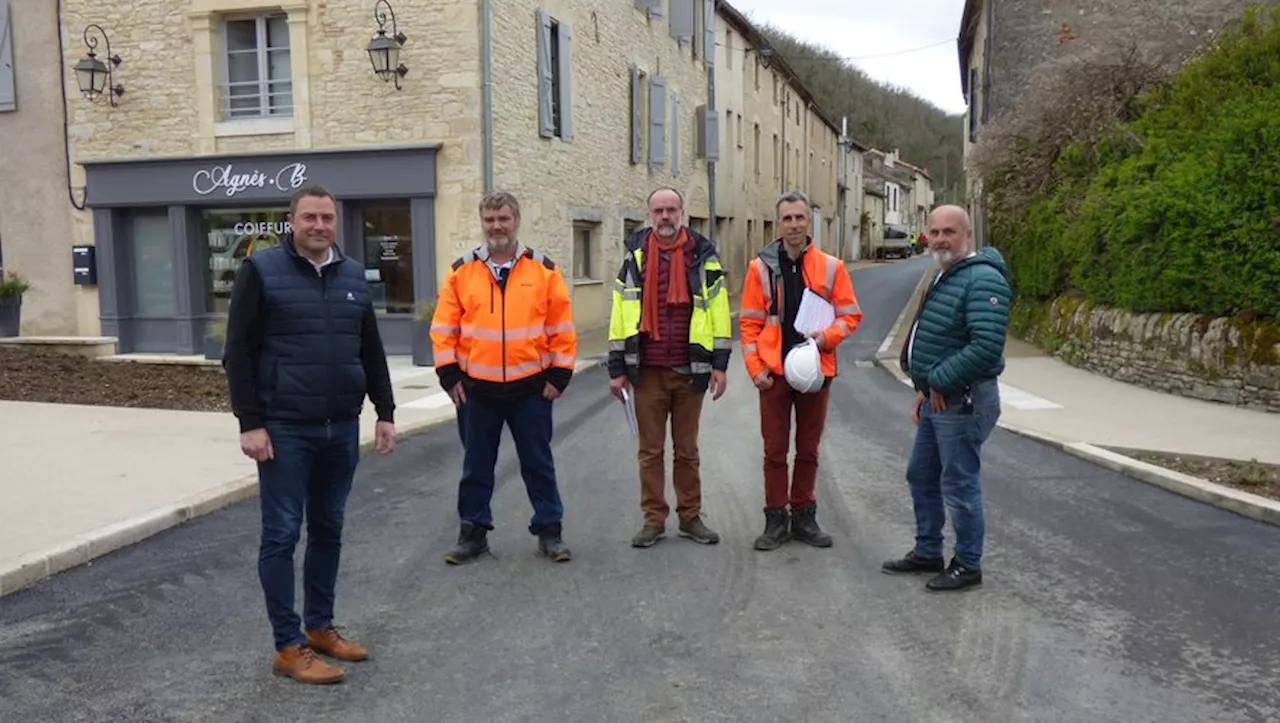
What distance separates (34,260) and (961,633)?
17524 millimetres

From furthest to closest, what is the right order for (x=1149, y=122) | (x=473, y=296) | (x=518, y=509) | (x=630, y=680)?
(x=1149, y=122), (x=518, y=509), (x=473, y=296), (x=630, y=680)

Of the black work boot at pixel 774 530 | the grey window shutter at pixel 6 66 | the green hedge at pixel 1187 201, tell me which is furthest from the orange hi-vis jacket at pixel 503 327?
the grey window shutter at pixel 6 66

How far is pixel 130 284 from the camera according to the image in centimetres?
1664

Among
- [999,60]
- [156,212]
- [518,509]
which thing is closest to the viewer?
[518,509]

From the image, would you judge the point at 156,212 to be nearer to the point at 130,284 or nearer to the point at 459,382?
the point at 130,284

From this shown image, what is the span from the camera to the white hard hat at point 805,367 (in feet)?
16.8

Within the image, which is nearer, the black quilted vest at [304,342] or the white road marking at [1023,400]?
the black quilted vest at [304,342]

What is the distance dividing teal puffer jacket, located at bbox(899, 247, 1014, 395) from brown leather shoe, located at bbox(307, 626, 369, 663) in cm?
280

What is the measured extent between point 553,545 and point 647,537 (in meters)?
0.54

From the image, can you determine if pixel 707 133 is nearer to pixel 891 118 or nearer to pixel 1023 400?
pixel 1023 400

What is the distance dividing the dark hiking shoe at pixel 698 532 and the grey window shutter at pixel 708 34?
23458 millimetres

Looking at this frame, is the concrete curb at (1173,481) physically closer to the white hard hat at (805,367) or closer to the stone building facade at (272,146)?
the white hard hat at (805,367)

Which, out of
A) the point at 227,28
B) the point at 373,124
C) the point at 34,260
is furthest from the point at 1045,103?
the point at 34,260

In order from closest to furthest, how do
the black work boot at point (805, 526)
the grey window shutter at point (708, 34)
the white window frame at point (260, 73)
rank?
the black work boot at point (805, 526)
the white window frame at point (260, 73)
the grey window shutter at point (708, 34)
